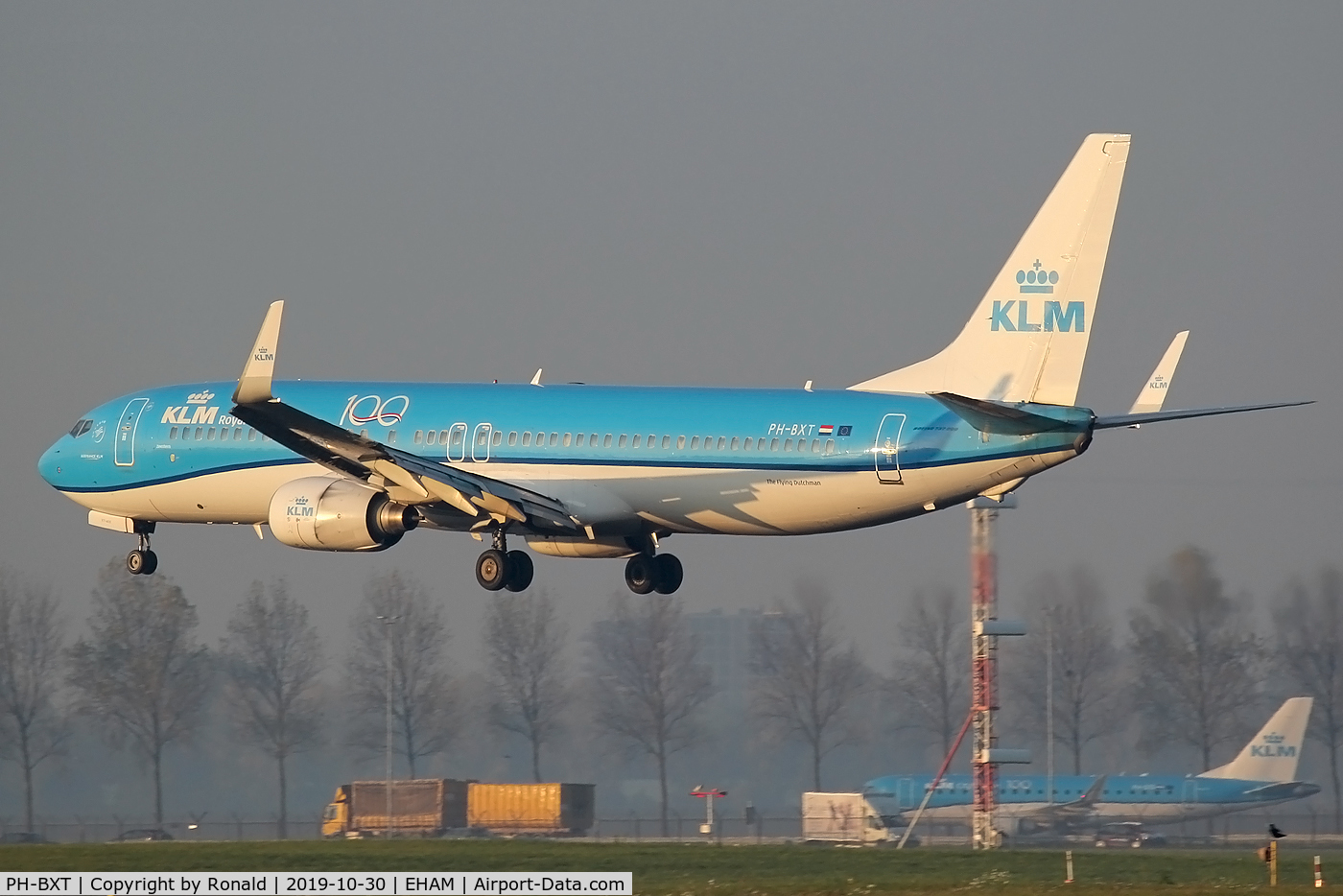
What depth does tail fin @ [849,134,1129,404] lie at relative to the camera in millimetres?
43656

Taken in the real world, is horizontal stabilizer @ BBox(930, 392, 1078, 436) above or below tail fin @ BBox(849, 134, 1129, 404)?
below

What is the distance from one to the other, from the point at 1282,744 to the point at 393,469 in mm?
39811

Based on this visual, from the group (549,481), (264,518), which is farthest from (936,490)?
(264,518)

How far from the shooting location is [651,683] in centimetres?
10225

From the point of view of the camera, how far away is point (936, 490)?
1725 inches

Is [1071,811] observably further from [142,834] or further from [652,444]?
[142,834]

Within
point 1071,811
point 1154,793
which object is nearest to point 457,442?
point 1071,811

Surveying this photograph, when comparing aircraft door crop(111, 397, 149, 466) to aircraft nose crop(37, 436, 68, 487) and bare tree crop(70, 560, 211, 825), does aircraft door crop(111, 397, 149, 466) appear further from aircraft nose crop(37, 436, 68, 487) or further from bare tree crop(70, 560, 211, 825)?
bare tree crop(70, 560, 211, 825)

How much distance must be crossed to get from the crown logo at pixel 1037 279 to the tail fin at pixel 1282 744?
33.0 metres

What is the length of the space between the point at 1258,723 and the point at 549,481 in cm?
5496

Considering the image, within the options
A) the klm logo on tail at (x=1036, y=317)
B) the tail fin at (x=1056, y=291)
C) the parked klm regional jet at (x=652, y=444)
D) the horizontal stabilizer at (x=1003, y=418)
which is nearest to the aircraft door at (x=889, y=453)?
the parked klm regional jet at (x=652, y=444)

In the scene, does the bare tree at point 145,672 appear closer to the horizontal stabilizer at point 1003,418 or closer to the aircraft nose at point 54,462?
the aircraft nose at point 54,462

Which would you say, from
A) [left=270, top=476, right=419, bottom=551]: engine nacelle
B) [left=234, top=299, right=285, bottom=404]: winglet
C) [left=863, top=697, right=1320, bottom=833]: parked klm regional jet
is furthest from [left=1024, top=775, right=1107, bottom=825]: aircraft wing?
[left=234, top=299, right=285, bottom=404]: winglet

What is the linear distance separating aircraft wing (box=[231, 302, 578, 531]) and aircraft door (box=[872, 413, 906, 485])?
7592 mm
